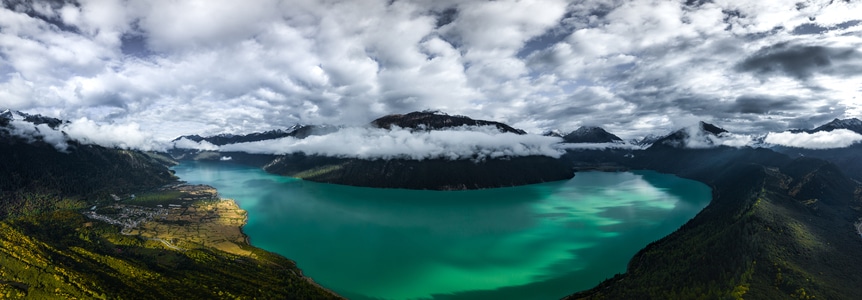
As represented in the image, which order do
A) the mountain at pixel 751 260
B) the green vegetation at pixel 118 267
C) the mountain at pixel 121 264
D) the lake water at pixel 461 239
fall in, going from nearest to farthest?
the green vegetation at pixel 118 267, the mountain at pixel 121 264, the mountain at pixel 751 260, the lake water at pixel 461 239

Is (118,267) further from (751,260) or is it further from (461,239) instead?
(751,260)

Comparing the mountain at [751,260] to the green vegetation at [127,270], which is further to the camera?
the mountain at [751,260]

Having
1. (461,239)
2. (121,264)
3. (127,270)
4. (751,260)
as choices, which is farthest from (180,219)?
(751,260)

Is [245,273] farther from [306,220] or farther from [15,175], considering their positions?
[15,175]

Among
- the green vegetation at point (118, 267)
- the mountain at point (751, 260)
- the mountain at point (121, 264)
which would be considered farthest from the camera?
the mountain at point (751, 260)

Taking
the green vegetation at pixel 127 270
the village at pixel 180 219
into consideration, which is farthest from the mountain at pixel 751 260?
the village at pixel 180 219

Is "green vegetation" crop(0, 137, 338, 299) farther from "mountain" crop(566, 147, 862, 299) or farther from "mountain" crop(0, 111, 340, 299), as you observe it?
"mountain" crop(566, 147, 862, 299)

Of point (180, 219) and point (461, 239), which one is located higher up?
point (180, 219)

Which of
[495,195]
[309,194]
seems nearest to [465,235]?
[495,195]

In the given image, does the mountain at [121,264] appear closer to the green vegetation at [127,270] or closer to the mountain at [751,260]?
the green vegetation at [127,270]
